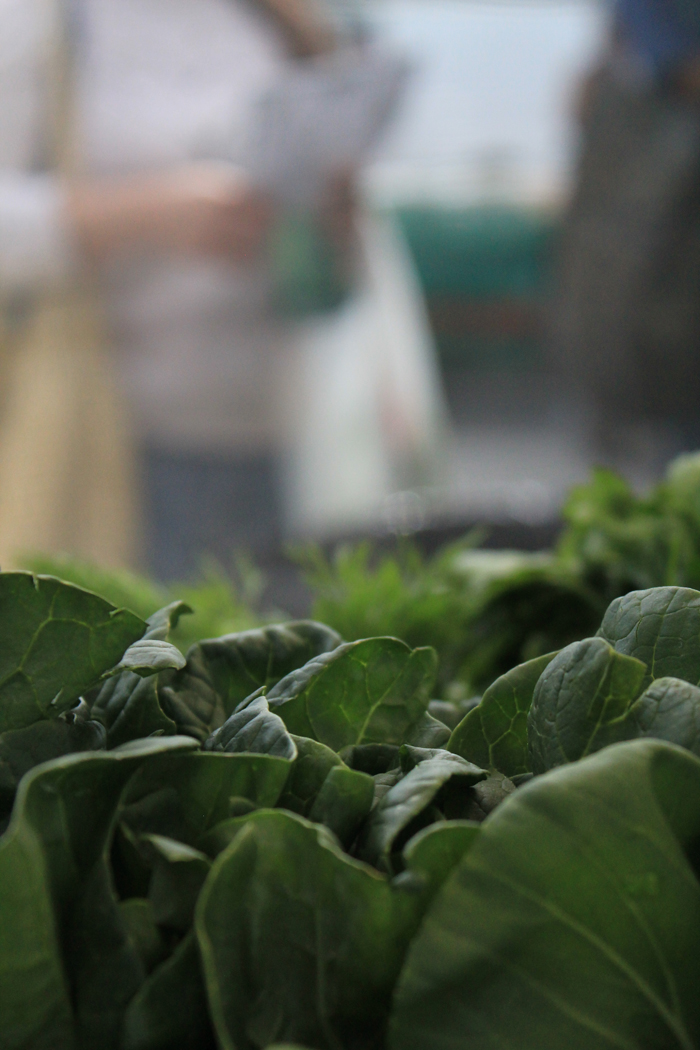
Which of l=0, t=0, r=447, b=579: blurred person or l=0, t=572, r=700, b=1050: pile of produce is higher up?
l=0, t=0, r=447, b=579: blurred person

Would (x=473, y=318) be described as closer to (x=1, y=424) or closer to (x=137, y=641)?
(x=1, y=424)

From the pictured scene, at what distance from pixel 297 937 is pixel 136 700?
0.14 ft

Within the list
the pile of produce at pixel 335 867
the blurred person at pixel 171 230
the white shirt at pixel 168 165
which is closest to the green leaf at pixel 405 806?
the pile of produce at pixel 335 867

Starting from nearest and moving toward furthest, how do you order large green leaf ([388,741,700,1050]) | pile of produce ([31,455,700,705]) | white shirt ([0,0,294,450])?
large green leaf ([388,741,700,1050]), pile of produce ([31,455,700,705]), white shirt ([0,0,294,450])

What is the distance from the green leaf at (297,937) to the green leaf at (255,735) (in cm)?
1

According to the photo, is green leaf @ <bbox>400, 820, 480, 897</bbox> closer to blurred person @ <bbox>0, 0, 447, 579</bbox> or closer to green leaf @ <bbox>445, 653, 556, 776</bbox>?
green leaf @ <bbox>445, 653, 556, 776</bbox>

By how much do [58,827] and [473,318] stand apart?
9.78 feet

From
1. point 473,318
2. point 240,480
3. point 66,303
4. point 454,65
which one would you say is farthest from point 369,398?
point 454,65

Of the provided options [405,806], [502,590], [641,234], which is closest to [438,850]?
[405,806]

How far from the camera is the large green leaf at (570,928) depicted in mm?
100

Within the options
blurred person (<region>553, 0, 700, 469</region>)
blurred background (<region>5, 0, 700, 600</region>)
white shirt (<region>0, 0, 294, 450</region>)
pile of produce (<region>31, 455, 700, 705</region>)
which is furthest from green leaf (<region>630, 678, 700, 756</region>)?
blurred person (<region>553, 0, 700, 469</region>)

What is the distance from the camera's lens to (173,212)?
2.96 feet

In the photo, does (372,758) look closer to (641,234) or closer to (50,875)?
(50,875)

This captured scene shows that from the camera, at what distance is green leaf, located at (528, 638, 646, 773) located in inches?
4.9
